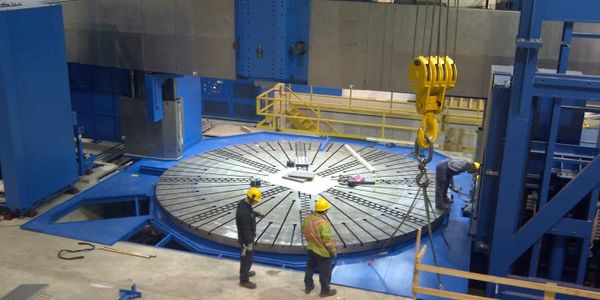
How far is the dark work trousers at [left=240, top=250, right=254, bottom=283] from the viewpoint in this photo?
8.15m

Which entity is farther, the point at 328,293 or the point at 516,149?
the point at 328,293

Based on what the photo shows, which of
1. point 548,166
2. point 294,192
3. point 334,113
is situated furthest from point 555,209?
point 334,113

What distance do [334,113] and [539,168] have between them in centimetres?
1169

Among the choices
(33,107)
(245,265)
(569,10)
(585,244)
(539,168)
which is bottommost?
(245,265)

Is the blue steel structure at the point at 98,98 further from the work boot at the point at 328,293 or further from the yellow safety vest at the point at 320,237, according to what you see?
the work boot at the point at 328,293

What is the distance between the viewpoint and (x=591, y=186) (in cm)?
750

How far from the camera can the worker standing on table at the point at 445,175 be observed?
1014cm

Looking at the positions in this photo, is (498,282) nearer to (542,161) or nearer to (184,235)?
(542,161)

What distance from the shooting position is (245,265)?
8.22m

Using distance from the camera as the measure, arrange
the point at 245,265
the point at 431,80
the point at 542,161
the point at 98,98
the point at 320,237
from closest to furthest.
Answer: the point at 431,80 → the point at 320,237 → the point at 245,265 → the point at 542,161 → the point at 98,98

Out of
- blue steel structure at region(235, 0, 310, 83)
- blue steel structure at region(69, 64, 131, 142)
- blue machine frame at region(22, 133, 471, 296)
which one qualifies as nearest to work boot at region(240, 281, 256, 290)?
blue machine frame at region(22, 133, 471, 296)

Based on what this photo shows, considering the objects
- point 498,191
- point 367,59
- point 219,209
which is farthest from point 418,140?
point 219,209

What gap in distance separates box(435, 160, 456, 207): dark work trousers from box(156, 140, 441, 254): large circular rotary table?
0.32m

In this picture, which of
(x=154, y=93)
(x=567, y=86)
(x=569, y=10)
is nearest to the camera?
(x=569, y=10)
